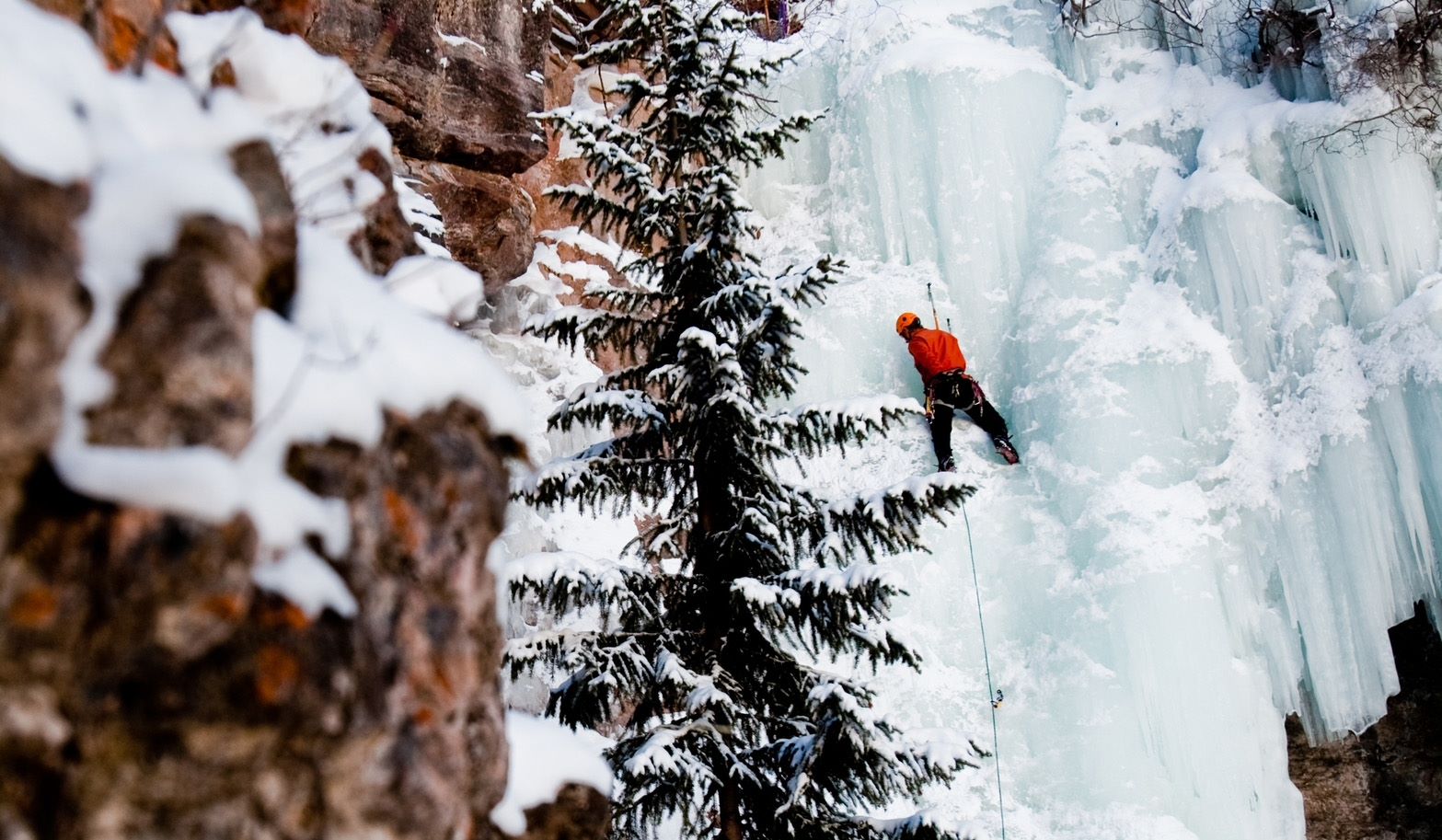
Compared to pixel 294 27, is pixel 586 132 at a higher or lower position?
higher

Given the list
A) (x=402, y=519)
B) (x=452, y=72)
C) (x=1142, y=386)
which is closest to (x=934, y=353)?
(x=1142, y=386)

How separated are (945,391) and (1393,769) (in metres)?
4.85

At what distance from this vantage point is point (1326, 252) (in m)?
7.90

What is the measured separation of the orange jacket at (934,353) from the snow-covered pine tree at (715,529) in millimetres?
3534

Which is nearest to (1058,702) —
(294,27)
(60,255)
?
(294,27)

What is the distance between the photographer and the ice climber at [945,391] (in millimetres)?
8461

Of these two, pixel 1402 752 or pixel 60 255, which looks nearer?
pixel 60 255

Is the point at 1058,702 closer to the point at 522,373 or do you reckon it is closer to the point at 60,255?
the point at 522,373

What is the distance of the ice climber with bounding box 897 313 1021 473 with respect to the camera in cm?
846

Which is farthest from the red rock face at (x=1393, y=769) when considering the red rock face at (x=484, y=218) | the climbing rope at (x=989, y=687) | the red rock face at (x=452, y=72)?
the red rock face at (x=452, y=72)

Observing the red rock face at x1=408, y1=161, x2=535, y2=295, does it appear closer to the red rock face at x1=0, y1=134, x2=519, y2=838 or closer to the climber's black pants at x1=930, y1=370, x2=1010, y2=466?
the climber's black pants at x1=930, y1=370, x2=1010, y2=466

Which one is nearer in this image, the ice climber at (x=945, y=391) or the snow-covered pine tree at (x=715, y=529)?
the snow-covered pine tree at (x=715, y=529)

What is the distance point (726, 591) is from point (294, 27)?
2963 mm

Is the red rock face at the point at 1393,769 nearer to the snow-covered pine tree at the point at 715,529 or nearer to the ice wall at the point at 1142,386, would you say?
the ice wall at the point at 1142,386
